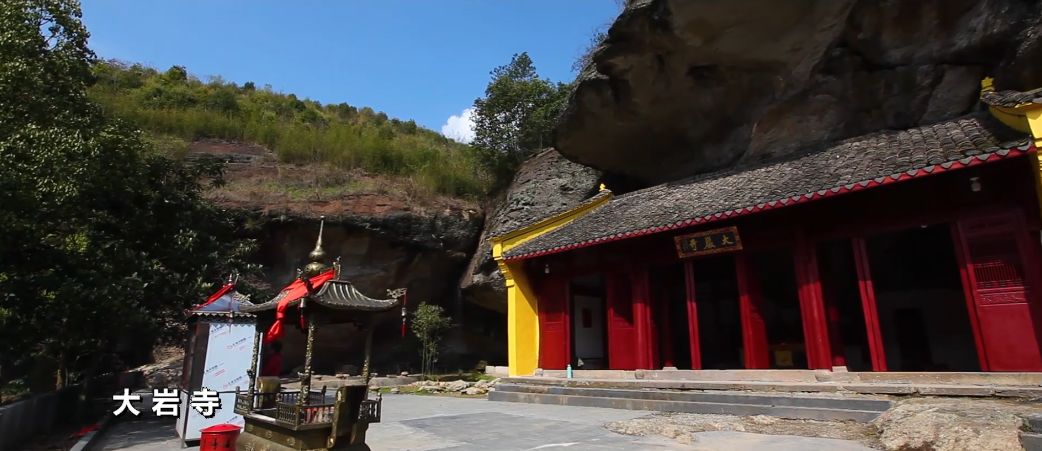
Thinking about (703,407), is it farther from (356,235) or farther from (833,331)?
(356,235)

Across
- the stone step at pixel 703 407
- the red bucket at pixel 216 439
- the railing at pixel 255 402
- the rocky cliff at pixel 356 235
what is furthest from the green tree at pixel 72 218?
the stone step at pixel 703 407

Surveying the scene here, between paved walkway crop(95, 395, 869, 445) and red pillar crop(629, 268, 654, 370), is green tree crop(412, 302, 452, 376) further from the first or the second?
red pillar crop(629, 268, 654, 370)

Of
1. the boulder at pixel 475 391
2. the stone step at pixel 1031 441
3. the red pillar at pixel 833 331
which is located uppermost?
the red pillar at pixel 833 331

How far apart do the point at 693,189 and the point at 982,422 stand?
9009mm

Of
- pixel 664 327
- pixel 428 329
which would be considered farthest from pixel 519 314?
pixel 428 329

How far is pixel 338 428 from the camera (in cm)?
518

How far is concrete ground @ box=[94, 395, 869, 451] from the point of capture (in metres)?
6.62

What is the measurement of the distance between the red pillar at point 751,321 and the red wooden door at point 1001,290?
3.32 m

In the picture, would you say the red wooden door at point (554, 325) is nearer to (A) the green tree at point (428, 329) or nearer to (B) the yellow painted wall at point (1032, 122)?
(A) the green tree at point (428, 329)

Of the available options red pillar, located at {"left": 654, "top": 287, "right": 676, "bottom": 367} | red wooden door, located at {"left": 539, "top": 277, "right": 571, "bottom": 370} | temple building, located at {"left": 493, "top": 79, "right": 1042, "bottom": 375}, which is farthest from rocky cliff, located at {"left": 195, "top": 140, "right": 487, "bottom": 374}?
red pillar, located at {"left": 654, "top": 287, "right": 676, "bottom": 367}

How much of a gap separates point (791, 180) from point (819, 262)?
1792mm

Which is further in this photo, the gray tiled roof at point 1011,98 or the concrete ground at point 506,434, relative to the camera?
the gray tiled roof at point 1011,98

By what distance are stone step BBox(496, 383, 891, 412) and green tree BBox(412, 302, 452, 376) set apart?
8797 millimetres

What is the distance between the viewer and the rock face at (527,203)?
21359mm
